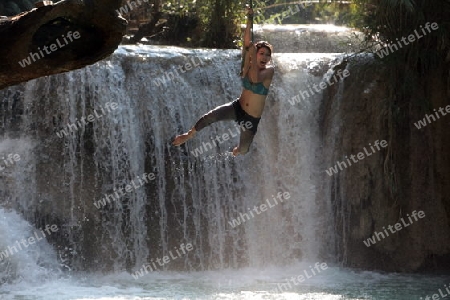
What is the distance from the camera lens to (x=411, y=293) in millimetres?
11516

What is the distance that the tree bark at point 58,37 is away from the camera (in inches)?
231

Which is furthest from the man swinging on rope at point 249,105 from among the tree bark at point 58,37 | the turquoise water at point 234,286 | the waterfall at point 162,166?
the waterfall at point 162,166

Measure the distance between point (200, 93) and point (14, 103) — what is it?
2669 mm

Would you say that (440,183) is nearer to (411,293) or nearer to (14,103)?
(411,293)

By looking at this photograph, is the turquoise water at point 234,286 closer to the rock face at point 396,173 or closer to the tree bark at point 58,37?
the rock face at point 396,173

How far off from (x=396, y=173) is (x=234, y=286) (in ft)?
9.59

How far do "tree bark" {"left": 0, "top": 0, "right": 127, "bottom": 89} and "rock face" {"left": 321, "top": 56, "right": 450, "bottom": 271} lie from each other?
305 inches

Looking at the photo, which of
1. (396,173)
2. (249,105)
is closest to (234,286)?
(396,173)

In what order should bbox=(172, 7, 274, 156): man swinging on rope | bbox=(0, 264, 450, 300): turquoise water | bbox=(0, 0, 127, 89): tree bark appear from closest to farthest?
bbox=(0, 0, 127, 89): tree bark, bbox=(172, 7, 274, 156): man swinging on rope, bbox=(0, 264, 450, 300): turquoise water

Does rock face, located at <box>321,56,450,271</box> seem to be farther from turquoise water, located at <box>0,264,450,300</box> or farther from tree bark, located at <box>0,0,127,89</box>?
tree bark, located at <box>0,0,127,89</box>

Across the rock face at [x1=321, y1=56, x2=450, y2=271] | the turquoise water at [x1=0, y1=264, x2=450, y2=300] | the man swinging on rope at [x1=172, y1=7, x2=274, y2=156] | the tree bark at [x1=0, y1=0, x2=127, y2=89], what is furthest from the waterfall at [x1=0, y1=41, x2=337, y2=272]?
the tree bark at [x1=0, y1=0, x2=127, y2=89]

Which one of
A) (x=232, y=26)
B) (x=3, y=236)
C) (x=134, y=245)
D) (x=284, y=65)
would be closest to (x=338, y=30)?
(x=232, y=26)

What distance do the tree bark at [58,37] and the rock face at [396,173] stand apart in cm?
774

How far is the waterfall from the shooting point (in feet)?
43.0
